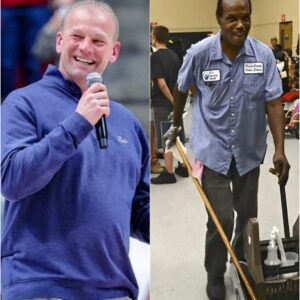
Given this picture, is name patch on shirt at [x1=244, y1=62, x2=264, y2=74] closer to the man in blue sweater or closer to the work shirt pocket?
the work shirt pocket

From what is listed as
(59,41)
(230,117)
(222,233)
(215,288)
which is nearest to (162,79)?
(230,117)

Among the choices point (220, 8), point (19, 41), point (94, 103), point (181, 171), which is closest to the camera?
point (94, 103)

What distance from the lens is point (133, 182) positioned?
4.90 feet

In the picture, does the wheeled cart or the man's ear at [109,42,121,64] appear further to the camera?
the wheeled cart

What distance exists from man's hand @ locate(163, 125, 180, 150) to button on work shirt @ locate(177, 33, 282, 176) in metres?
0.06

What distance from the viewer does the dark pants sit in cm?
170

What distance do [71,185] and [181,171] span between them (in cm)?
46

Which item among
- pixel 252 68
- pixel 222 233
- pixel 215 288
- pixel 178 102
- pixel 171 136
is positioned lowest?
pixel 215 288

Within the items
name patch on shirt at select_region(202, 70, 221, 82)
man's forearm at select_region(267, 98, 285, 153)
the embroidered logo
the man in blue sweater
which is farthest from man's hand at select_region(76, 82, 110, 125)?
man's forearm at select_region(267, 98, 285, 153)

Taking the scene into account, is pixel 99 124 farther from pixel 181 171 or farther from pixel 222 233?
pixel 222 233

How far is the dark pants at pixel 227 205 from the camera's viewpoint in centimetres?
170

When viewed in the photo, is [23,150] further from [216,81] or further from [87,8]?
[216,81]

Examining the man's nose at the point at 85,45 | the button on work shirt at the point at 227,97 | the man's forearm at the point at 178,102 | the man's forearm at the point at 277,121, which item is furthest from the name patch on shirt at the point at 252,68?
the man's nose at the point at 85,45

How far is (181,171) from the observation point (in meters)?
1.68
